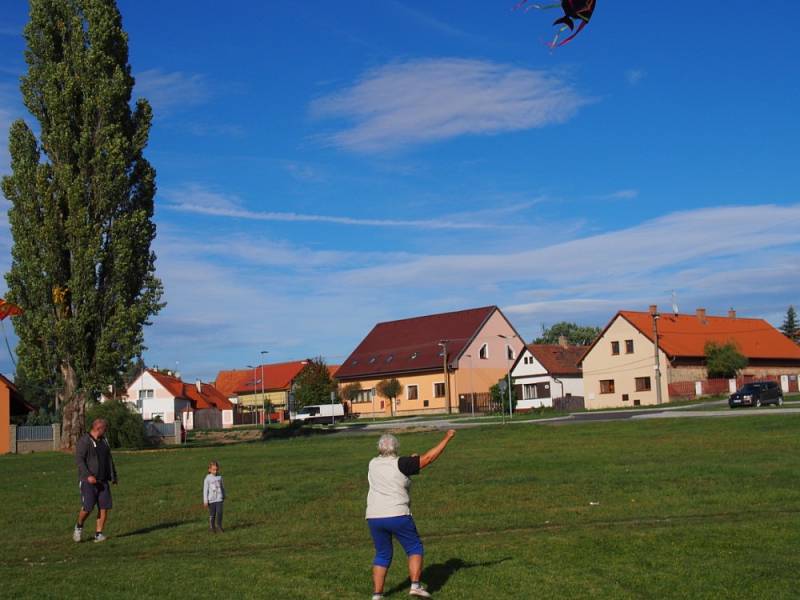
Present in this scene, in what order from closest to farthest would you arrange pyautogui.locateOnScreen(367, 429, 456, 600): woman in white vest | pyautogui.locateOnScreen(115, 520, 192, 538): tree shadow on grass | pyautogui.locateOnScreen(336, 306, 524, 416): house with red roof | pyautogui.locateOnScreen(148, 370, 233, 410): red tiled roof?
pyautogui.locateOnScreen(367, 429, 456, 600): woman in white vest
pyautogui.locateOnScreen(115, 520, 192, 538): tree shadow on grass
pyautogui.locateOnScreen(336, 306, 524, 416): house with red roof
pyautogui.locateOnScreen(148, 370, 233, 410): red tiled roof

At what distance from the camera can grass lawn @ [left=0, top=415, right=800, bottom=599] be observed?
11086 millimetres

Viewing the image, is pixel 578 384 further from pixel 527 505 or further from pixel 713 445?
pixel 527 505

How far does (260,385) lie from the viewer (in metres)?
125

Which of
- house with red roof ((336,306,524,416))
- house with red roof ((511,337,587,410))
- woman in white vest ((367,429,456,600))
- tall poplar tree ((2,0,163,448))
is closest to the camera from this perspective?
woman in white vest ((367,429,456,600))

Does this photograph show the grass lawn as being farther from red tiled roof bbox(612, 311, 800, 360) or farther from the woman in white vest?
red tiled roof bbox(612, 311, 800, 360)

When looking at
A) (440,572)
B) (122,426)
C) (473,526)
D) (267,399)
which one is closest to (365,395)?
(267,399)

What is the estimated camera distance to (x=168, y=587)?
442 inches

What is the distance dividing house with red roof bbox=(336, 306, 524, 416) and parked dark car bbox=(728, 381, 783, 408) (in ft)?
114

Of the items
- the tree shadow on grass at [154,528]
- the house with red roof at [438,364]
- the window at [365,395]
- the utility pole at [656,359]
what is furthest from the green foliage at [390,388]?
the tree shadow on grass at [154,528]

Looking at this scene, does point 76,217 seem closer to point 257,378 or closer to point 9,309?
point 9,309

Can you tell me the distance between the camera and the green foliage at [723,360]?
74.4 m

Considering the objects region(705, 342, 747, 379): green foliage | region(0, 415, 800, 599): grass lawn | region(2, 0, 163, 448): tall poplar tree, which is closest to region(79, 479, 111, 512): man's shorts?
region(0, 415, 800, 599): grass lawn

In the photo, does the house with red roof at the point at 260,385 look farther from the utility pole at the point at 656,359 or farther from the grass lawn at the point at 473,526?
the grass lawn at the point at 473,526

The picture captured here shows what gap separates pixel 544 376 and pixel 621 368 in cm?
945
